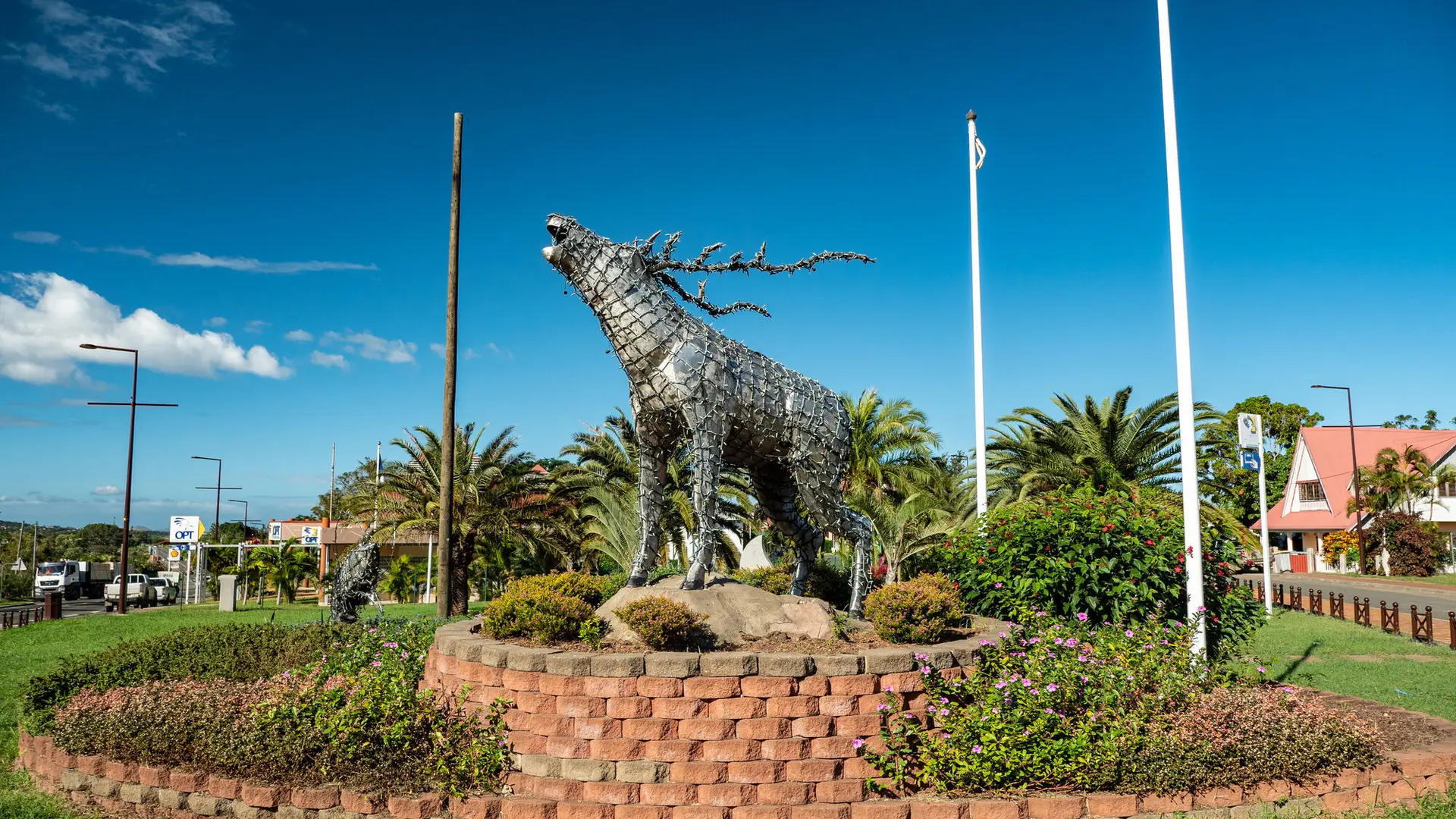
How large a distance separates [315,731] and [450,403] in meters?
7.82

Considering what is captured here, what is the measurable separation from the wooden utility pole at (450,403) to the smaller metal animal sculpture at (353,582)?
933 mm

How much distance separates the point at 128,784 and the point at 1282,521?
4732cm

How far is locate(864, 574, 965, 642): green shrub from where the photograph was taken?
7199mm

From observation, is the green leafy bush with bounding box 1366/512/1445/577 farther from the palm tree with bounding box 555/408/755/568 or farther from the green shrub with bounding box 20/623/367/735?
the green shrub with bounding box 20/623/367/735

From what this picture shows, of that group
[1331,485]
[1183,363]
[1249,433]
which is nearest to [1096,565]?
[1183,363]

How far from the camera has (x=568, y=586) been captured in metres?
7.90

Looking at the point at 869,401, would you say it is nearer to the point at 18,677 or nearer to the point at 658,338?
the point at 658,338

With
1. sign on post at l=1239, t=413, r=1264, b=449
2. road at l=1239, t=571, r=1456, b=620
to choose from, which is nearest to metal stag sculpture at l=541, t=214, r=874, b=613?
sign on post at l=1239, t=413, r=1264, b=449

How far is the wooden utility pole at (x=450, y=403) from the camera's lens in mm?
13680

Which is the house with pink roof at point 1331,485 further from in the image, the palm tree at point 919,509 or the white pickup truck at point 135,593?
the white pickup truck at point 135,593

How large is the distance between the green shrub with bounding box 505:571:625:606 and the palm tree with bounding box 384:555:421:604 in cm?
2211

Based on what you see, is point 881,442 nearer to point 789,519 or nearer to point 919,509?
point 919,509

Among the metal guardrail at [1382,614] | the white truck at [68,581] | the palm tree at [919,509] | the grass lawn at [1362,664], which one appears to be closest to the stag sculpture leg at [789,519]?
the palm tree at [919,509]

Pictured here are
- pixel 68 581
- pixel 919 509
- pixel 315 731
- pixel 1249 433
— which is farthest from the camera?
pixel 68 581
